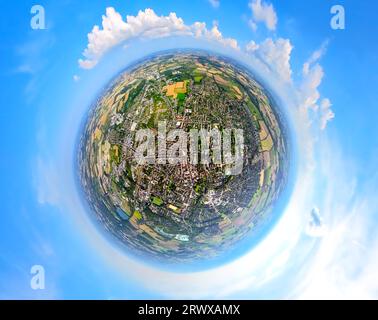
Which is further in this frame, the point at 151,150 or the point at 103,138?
the point at 103,138

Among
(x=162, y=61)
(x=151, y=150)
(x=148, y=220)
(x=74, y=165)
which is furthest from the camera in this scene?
(x=74, y=165)

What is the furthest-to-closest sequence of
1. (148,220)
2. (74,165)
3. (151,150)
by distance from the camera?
1. (74,165)
2. (148,220)
3. (151,150)

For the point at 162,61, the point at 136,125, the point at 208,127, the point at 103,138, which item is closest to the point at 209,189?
the point at 208,127

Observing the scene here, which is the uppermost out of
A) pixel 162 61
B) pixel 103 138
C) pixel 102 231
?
pixel 162 61

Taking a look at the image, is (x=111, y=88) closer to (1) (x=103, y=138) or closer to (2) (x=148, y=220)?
(1) (x=103, y=138)

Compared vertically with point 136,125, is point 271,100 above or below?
above

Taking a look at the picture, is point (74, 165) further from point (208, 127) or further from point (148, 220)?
point (208, 127)
